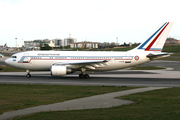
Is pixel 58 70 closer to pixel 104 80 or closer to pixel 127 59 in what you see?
pixel 104 80

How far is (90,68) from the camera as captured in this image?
113 ft

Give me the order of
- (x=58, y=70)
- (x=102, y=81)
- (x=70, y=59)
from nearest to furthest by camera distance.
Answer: (x=102, y=81) → (x=58, y=70) → (x=70, y=59)

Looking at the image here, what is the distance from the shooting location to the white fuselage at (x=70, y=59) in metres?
34.5

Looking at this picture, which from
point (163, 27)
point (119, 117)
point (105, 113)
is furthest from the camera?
point (163, 27)

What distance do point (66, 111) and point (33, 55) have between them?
2204 cm

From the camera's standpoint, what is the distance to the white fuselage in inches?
1359

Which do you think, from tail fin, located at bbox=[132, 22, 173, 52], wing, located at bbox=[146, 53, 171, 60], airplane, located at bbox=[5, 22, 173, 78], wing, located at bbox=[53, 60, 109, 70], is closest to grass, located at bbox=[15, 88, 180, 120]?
wing, located at bbox=[53, 60, 109, 70]

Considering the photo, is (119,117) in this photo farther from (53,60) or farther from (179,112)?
(53,60)

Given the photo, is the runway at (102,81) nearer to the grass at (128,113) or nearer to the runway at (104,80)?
the runway at (104,80)

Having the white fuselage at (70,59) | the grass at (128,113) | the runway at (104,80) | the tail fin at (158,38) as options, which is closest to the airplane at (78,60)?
the white fuselage at (70,59)

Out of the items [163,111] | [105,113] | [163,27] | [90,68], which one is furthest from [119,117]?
[163,27]

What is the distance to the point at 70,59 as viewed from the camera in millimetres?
34844

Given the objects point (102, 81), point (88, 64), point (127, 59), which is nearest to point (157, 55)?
point (127, 59)

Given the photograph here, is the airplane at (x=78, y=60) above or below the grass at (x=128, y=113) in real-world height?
above
